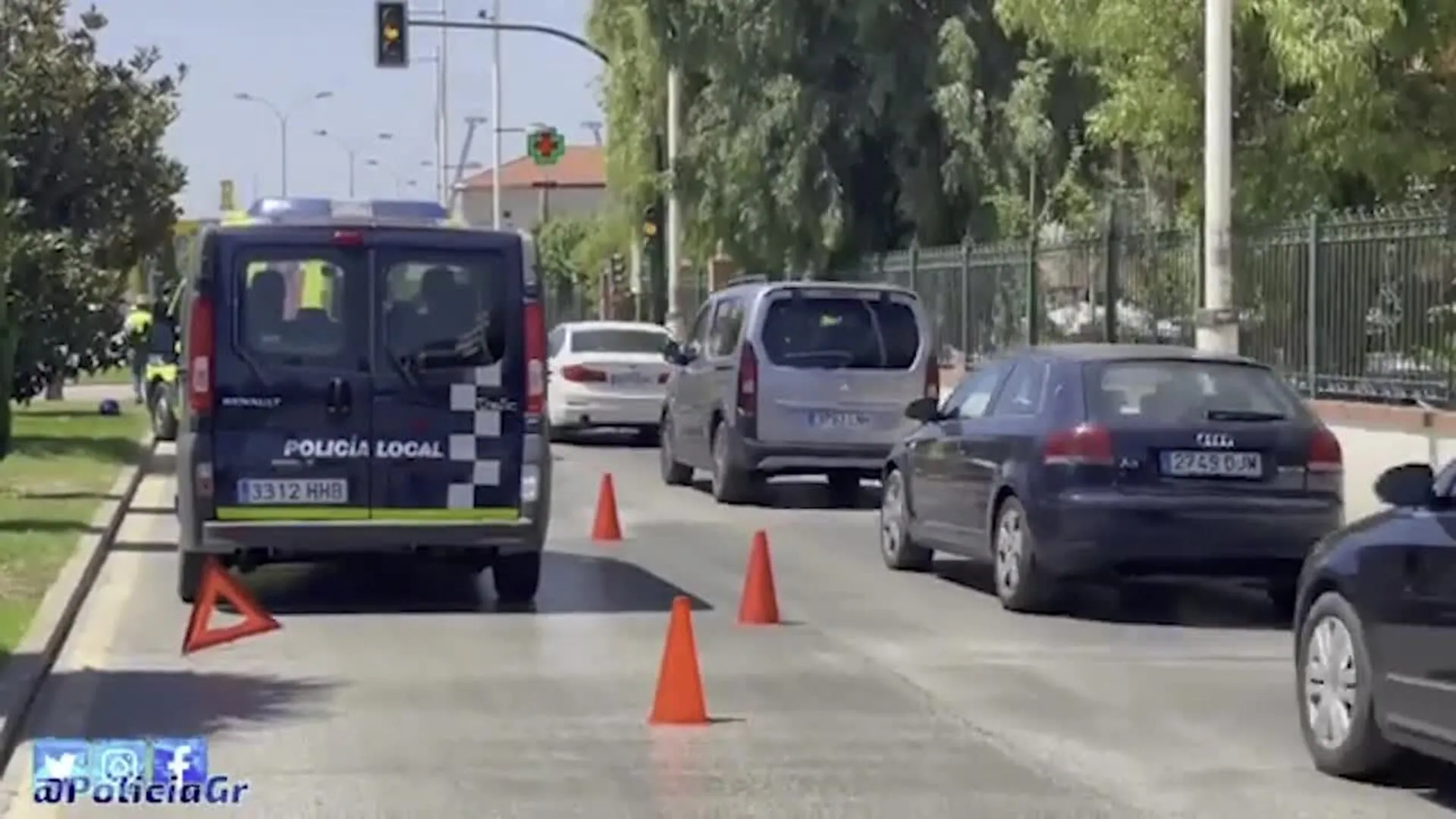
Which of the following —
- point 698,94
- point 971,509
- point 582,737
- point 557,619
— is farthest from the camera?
point 698,94

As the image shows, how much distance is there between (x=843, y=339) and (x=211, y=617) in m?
8.85

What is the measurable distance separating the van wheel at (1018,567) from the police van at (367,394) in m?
2.54

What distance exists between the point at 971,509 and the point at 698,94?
94.2 feet

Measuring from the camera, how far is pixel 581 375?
3123cm

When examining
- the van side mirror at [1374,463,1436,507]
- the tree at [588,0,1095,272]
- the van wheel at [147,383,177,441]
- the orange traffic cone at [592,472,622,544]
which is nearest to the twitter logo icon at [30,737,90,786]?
the van side mirror at [1374,463,1436,507]

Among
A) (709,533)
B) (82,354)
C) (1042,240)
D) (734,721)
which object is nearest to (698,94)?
(1042,240)

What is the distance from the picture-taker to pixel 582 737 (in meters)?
10.5

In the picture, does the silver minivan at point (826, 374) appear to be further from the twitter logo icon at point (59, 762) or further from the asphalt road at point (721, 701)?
the twitter logo icon at point (59, 762)

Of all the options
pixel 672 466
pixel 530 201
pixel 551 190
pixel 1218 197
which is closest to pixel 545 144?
pixel 672 466

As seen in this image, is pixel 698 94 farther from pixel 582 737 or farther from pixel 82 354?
pixel 582 737

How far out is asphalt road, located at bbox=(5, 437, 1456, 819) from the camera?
9336 millimetres

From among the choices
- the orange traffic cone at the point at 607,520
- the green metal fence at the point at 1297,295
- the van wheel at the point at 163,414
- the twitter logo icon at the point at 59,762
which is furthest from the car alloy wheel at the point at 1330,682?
the van wheel at the point at 163,414

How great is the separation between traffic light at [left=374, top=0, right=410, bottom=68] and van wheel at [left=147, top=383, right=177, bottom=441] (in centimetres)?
889

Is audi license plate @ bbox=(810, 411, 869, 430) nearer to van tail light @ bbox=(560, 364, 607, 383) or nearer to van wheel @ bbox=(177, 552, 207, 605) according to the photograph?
van wheel @ bbox=(177, 552, 207, 605)
